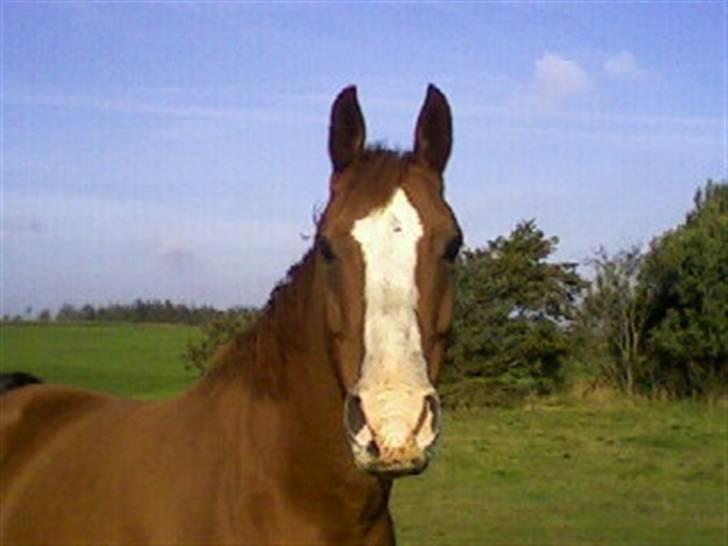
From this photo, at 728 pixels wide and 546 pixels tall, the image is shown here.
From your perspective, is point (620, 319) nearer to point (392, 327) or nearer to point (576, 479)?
point (576, 479)

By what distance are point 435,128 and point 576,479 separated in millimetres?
15075

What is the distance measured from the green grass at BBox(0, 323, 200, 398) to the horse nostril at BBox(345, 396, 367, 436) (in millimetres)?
31002

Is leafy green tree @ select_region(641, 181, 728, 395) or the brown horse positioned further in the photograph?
leafy green tree @ select_region(641, 181, 728, 395)

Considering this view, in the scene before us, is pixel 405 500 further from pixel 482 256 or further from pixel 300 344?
pixel 482 256

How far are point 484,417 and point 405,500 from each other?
1440 cm

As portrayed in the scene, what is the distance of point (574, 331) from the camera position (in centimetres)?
3781

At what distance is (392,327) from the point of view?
10.6 ft

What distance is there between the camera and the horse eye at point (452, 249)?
11.4 feet

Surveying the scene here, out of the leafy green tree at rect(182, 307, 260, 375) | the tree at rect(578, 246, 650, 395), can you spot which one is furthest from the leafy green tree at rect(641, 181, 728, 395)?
the leafy green tree at rect(182, 307, 260, 375)

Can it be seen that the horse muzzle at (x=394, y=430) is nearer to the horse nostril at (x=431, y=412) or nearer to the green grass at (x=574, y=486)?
the horse nostril at (x=431, y=412)

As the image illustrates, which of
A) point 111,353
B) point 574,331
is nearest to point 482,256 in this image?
point 574,331

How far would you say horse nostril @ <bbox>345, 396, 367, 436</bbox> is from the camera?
122 inches

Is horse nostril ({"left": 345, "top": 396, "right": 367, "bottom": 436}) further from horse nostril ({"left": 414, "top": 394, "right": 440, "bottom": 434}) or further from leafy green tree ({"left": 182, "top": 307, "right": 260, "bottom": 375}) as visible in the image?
leafy green tree ({"left": 182, "top": 307, "right": 260, "bottom": 375})

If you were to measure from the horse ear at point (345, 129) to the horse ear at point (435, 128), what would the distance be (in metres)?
0.19
